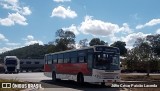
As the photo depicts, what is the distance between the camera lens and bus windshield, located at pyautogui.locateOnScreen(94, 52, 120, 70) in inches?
1042

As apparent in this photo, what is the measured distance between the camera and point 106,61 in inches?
1048

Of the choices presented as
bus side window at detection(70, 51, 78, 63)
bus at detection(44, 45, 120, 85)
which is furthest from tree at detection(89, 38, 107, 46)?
bus at detection(44, 45, 120, 85)

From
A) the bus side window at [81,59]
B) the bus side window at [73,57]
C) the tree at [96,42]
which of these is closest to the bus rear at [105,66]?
the bus side window at [81,59]

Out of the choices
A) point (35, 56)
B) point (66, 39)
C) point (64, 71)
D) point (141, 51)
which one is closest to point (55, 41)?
point (66, 39)

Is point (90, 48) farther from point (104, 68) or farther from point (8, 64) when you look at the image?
point (8, 64)

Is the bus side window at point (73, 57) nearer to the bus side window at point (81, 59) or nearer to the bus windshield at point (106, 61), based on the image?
the bus side window at point (81, 59)

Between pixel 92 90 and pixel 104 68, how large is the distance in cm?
308

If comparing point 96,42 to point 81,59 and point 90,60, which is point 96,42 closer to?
point 81,59

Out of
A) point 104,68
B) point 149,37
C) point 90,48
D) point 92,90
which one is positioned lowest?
point 92,90

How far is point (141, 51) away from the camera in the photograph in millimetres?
67562

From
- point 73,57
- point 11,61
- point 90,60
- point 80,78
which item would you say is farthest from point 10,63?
point 90,60

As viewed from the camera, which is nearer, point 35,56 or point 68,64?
point 68,64

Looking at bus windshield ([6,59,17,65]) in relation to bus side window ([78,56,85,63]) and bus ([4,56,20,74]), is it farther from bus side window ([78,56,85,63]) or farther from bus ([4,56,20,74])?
bus side window ([78,56,85,63])

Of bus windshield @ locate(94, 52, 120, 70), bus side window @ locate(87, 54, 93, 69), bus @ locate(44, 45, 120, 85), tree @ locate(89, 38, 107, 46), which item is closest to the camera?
bus @ locate(44, 45, 120, 85)
